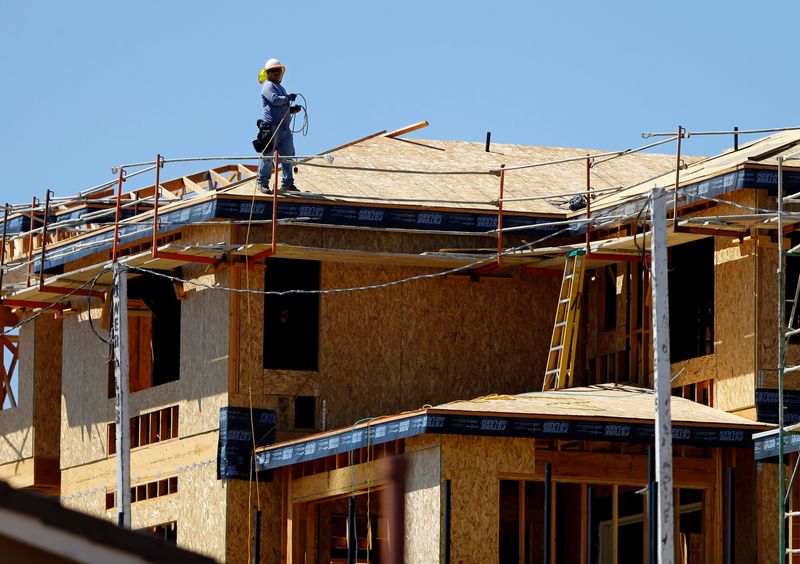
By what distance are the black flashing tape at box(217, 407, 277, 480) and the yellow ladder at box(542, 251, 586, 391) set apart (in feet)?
15.6

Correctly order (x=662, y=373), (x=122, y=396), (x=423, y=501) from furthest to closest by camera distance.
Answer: (x=122, y=396) → (x=423, y=501) → (x=662, y=373)

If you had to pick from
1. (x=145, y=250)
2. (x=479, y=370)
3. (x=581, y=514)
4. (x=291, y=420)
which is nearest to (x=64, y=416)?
(x=145, y=250)

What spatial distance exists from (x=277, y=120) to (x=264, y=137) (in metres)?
0.35

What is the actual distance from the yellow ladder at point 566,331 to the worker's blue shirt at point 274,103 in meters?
5.18

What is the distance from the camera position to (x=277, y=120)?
1088 inches

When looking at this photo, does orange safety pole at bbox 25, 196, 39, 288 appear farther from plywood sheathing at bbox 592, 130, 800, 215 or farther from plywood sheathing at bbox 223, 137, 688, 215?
plywood sheathing at bbox 592, 130, 800, 215

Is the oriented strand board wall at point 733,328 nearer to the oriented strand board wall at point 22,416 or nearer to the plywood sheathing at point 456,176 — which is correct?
the plywood sheathing at point 456,176

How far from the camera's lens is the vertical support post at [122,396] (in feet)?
80.7

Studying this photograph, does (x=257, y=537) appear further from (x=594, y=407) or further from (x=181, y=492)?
(x=594, y=407)

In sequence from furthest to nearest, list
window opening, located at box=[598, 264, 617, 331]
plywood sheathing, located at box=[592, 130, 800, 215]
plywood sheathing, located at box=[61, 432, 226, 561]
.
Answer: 1. window opening, located at box=[598, 264, 617, 331]
2. plywood sheathing, located at box=[61, 432, 226, 561]
3. plywood sheathing, located at box=[592, 130, 800, 215]

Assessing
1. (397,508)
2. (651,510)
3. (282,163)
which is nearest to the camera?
(651,510)

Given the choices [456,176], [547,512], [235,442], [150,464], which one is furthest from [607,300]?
[150,464]

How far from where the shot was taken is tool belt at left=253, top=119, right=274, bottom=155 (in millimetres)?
27656

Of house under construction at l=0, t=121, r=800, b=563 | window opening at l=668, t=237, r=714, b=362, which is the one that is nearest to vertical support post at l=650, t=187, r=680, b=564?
house under construction at l=0, t=121, r=800, b=563
